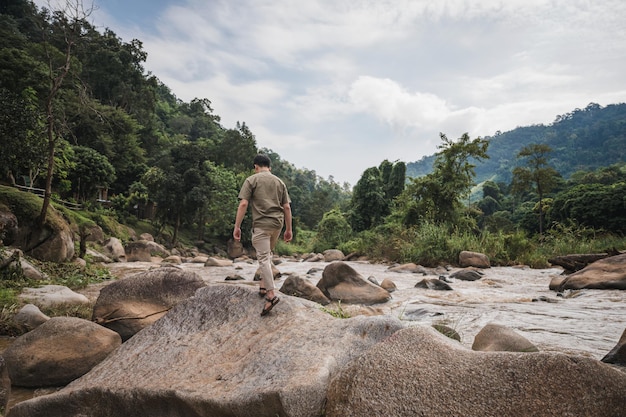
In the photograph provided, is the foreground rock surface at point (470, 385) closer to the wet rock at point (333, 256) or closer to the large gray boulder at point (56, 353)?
the large gray boulder at point (56, 353)

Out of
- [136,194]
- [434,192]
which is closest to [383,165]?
[434,192]

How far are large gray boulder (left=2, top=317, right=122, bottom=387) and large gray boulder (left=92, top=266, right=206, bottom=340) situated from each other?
0.67 meters

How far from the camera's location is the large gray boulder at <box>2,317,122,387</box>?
370cm

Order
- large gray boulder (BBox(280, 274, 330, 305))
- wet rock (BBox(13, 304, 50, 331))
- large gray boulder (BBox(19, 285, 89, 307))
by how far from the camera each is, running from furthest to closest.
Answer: large gray boulder (BBox(280, 274, 330, 305)), large gray boulder (BBox(19, 285, 89, 307)), wet rock (BBox(13, 304, 50, 331))

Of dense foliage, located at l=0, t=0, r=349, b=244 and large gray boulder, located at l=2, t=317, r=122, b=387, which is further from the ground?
dense foliage, located at l=0, t=0, r=349, b=244

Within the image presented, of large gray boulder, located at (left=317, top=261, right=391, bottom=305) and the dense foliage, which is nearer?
large gray boulder, located at (left=317, top=261, right=391, bottom=305)

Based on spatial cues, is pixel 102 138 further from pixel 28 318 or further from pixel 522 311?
pixel 522 311

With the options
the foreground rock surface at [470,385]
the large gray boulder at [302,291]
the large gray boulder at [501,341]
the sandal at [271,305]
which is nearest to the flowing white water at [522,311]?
the large gray boulder at [302,291]

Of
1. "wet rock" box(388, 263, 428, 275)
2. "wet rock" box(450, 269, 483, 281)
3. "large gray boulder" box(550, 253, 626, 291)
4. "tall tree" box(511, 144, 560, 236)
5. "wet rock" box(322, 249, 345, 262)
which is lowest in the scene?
"wet rock" box(322, 249, 345, 262)

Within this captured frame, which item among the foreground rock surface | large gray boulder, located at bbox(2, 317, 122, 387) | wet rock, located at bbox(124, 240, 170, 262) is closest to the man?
the foreground rock surface

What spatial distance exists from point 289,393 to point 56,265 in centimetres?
1174

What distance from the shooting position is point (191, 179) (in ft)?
101

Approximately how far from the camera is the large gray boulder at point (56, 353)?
3.70 metres

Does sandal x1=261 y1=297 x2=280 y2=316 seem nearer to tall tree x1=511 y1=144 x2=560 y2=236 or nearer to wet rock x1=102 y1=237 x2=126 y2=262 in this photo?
wet rock x1=102 y1=237 x2=126 y2=262
